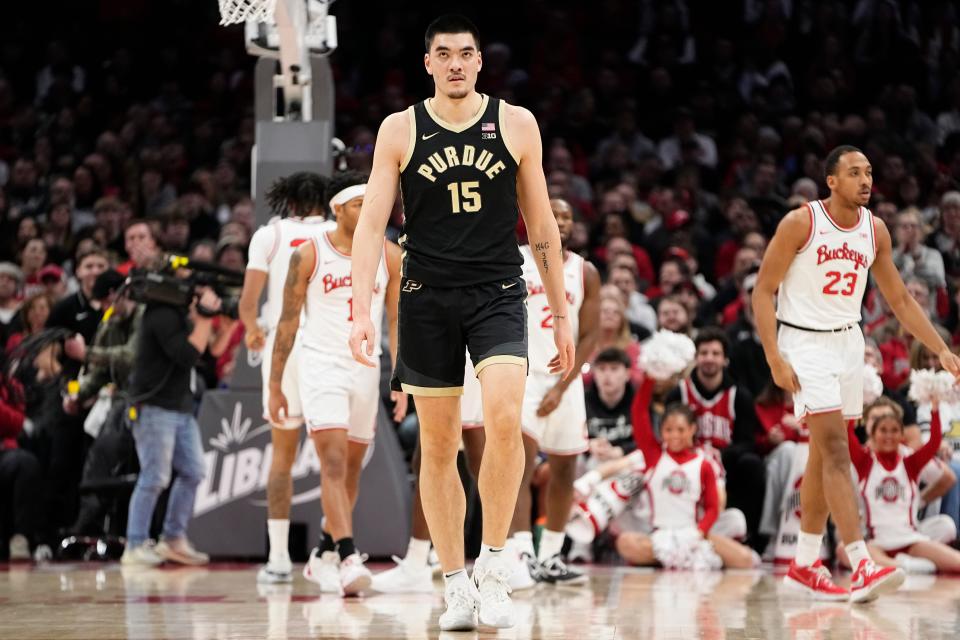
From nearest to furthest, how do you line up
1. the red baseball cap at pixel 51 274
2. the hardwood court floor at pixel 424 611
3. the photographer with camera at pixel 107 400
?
the hardwood court floor at pixel 424 611
the photographer with camera at pixel 107 400
the red baseball cap at pixel 51 274

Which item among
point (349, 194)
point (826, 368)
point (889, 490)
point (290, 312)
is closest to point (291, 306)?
point (290, 312)

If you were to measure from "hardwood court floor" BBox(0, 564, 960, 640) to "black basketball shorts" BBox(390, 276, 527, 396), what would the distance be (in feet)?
3.19

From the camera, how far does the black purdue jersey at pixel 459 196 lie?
17.5 ft

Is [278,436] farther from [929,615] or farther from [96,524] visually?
[929,615]

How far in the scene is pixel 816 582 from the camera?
7.03m

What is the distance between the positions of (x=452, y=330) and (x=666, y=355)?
143 inches

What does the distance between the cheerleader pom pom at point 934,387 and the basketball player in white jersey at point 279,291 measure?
357cm

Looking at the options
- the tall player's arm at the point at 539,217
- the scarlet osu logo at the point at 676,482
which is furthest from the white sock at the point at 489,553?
the scarlet osu logo at the point at 676,482

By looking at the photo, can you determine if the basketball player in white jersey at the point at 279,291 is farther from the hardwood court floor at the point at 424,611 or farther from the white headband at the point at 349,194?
the white headband at the point at 349,194

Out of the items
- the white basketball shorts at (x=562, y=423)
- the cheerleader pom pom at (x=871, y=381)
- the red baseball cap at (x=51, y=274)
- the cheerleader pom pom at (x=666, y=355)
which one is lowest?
the white basketball shorts at (x=562, y=423)

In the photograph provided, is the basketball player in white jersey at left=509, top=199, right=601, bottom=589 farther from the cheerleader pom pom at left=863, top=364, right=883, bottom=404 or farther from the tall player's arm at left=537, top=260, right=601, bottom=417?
the cheerleader pom pom at left=863, top=364, right=883, bottom=404

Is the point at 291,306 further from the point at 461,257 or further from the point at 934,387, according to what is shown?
the point at 934,387

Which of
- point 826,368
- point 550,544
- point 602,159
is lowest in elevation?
point 550,544

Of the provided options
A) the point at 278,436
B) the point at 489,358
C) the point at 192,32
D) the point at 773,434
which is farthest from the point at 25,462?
the point at 192,32
